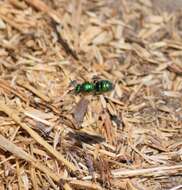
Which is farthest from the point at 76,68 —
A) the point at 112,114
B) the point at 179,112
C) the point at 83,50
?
the point at 179,112

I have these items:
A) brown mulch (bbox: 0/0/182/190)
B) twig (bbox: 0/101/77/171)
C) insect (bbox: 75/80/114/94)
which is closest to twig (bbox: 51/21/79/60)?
brown mulch (bbox: 0/0/182/190)

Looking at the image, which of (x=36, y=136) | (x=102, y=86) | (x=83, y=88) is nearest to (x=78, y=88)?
(x=83, y=88)

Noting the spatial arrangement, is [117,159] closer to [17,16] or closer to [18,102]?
[18,102]

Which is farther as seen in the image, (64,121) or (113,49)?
(113,49)

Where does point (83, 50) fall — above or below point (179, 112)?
above

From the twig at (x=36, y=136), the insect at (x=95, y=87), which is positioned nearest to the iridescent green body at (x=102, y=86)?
the insect at (x=95, y=87)

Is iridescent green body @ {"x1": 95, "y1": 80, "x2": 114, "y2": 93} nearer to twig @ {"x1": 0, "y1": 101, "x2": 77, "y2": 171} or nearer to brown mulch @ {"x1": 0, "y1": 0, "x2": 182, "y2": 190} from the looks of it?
brown mulch @ {"x1": 0, "y1": 0, "x2": 182, "y2": 190}
